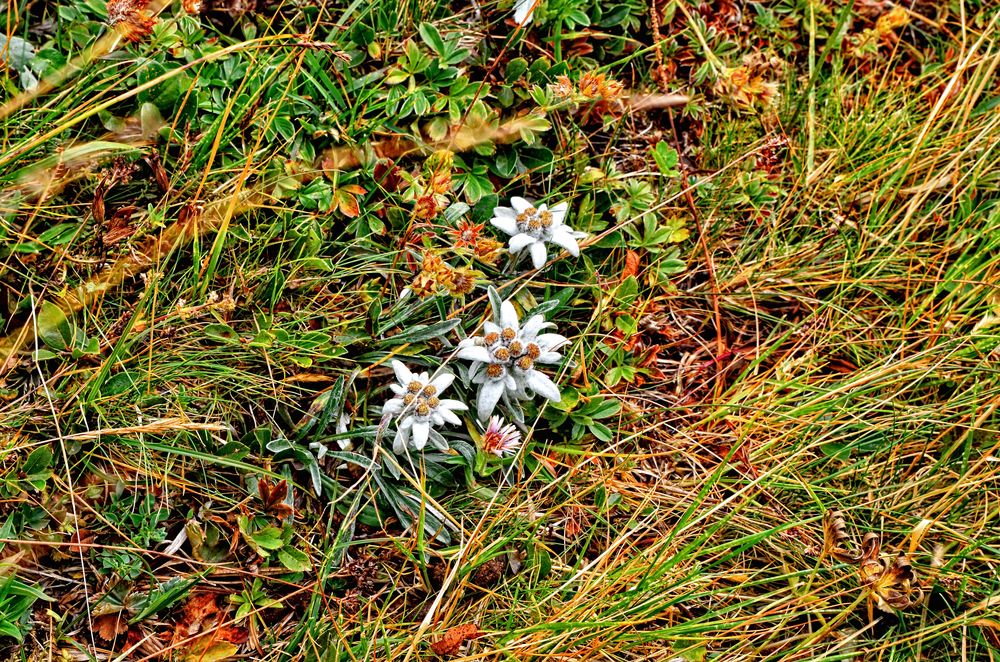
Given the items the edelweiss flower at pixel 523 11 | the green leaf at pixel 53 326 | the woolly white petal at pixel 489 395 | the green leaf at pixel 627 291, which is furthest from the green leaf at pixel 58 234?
the green leaf at pixel 627 291

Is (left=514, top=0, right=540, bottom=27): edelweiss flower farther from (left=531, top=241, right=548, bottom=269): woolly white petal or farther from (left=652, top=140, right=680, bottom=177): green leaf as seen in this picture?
(left=531, top=241, right=548, bottom=269): woolly white petal

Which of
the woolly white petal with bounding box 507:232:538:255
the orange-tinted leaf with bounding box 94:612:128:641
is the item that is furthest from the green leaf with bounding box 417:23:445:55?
the orange-tinted leaf with bounding box 94:612:128:641

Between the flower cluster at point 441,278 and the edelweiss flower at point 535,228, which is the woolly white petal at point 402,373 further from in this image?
the edelweiss flower at point 535,228

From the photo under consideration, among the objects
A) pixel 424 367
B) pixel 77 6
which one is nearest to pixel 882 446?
pixel 424 367

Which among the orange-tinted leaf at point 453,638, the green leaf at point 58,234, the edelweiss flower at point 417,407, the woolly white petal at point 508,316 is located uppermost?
the green leaf at point 58,234

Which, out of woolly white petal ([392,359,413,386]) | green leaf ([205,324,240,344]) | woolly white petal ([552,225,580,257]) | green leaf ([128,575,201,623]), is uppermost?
woolly white petal ([552,225,580,257])

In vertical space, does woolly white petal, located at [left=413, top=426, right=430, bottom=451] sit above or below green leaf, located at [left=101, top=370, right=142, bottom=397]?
below

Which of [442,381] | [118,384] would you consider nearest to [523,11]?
[442,381]
